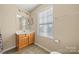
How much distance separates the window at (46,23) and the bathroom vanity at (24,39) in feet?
0.36

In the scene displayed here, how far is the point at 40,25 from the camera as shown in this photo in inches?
44.5

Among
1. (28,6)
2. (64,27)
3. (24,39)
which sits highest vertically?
(28,6)

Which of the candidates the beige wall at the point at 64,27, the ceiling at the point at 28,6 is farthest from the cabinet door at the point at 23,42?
the ceiling at the point at 28,6

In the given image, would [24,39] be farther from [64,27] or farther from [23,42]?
[64,27]

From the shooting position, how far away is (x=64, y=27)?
1092 millimetres

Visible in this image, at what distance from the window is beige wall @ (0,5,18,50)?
0.92 feet

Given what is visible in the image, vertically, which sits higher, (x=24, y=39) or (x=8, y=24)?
(x=8, y=24)

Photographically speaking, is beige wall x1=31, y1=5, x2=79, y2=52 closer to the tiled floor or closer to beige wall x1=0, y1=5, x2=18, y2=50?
the tiled floor

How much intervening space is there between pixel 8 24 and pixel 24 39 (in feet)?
0.79

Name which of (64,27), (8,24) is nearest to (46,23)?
(64,27)

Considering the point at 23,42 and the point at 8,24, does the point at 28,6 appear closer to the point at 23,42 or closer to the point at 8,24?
the point at 8,24

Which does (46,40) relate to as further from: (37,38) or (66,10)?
(66,10)

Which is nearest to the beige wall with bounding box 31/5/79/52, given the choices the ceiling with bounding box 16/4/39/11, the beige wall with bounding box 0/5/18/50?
the ceiling with bounding box 16/4/39/11
